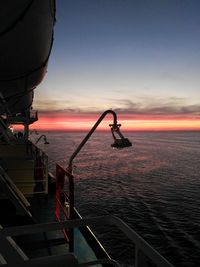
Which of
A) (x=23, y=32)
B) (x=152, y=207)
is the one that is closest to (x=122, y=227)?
(x=23, y=32)

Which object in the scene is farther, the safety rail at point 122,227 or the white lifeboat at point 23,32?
the white lifeboat at point 23,32

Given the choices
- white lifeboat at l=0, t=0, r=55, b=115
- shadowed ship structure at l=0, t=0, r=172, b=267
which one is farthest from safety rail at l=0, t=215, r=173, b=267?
white lifeboat at l=0, t=0, r=55, b=115

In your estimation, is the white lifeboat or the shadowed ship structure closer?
the shadowed ship structure

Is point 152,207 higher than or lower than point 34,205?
lower

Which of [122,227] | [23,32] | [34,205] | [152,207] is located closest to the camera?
[122,227]

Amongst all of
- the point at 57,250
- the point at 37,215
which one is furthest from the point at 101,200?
the point at 57,250

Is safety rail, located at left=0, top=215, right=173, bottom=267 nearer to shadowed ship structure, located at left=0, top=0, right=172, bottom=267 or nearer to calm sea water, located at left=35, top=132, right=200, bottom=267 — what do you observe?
shadowed ship structure, located at left=0, top=0, right=172, bottom=267

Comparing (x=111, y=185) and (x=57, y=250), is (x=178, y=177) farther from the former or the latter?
(x=57, y=250)

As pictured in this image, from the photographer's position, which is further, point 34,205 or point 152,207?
point 152,207

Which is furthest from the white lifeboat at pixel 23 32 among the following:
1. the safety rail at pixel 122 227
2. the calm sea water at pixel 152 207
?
the calm sea water at pixel 152 207

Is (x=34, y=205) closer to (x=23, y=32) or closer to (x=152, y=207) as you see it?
(x=23, y=32)

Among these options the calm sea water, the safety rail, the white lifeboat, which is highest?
the white lifeboat

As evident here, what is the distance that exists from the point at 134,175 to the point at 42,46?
2408 inches

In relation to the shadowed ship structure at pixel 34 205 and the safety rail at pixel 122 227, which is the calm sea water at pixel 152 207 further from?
the safety rail at pixel 122 227
